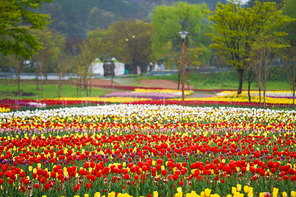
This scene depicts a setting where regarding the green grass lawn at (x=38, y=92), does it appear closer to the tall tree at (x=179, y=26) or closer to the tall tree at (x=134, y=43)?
the tall tree at (x=179, y=26)

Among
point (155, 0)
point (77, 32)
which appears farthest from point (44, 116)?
point (155, 0)

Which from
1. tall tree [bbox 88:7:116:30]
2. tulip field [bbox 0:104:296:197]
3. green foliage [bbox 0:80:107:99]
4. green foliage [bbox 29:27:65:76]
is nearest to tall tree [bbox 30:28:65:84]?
green foliage [bbox 29:27:65:76]

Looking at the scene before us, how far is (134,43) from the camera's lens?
6259 cm

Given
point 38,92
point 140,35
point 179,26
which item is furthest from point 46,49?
point 140,35

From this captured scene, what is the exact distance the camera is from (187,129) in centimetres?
821

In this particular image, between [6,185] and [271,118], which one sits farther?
[271,118]

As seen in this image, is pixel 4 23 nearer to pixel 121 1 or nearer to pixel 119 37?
pixel 119 37

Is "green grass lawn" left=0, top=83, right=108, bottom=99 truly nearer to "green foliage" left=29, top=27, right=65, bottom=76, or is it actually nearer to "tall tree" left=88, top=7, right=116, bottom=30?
"green foliage" left=29, top=27, right=65, bottom=76

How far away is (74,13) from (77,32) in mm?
10510

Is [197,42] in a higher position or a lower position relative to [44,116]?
higher

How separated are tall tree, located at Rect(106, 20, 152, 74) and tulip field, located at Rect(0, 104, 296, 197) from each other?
5123 cm

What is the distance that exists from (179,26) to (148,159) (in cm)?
4029

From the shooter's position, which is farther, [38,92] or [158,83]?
[158,83]

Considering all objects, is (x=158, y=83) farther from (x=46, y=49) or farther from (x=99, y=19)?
(x=99, y=19)
